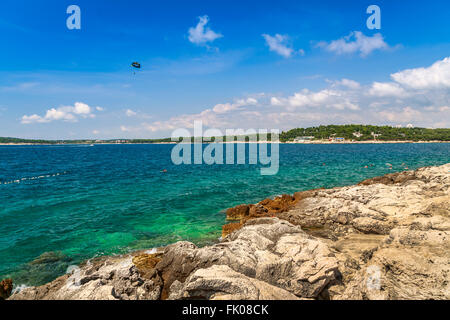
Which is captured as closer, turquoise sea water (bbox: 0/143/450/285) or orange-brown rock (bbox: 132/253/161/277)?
orange-brown rock (bbox: 132/253/161/277)

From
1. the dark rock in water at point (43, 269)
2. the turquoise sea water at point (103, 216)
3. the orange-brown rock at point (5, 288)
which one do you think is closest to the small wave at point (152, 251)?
the turquoise sea water at point (103, 216)

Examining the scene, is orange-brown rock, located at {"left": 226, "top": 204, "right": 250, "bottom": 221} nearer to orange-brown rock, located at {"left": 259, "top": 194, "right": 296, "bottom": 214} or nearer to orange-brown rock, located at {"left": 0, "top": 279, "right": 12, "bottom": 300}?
orange-brown rock, located at {"left": 259, "top": 194, "right": 296, "bottom": 214}

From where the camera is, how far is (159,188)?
1373 inches

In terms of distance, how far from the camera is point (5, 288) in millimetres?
10914

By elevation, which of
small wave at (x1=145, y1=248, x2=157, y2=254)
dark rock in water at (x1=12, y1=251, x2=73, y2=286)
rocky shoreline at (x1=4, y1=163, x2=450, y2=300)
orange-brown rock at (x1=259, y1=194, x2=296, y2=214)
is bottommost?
dark rock in water at (x1=12, y1=251, x2=73, y2=286)

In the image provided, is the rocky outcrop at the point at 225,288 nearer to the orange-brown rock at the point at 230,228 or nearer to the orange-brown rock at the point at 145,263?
the orange-brown rock at the point at 145,263

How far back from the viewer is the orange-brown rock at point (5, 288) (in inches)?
418

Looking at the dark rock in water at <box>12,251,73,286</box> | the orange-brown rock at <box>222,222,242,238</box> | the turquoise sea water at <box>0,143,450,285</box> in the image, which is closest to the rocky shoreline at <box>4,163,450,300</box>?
the dark rock in water at <box>12,251,73,286</box>

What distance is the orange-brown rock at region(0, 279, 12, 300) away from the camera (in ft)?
34.8

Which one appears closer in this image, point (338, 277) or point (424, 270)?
point (424, 270)
